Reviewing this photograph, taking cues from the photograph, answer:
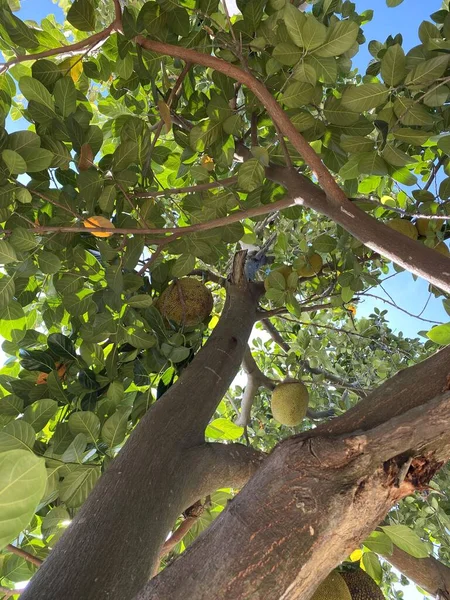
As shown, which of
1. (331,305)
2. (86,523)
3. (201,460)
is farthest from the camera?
(331,305)

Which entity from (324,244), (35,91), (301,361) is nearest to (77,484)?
(35,91)

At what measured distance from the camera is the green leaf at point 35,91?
1044 millimetres

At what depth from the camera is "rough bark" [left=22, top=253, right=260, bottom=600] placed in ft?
2.15

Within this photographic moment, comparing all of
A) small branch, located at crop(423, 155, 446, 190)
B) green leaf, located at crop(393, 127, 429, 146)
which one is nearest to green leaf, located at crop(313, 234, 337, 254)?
small branch, located at crop(423, 155, 446, 190)

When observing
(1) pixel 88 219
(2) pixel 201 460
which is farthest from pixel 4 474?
(1) pixel 88 219

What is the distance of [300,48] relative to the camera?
107cm

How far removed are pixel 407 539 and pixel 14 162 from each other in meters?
1.06

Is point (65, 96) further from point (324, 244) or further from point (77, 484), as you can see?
point (324, 244)

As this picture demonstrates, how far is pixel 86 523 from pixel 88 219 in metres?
0.62

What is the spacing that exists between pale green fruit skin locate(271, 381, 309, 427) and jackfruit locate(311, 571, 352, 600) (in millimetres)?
648

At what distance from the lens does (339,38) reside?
101cm

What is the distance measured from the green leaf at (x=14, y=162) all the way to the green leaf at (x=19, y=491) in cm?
80

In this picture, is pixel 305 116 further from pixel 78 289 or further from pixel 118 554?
pixel 118 554

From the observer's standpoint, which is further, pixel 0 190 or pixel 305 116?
pixel 305 116
